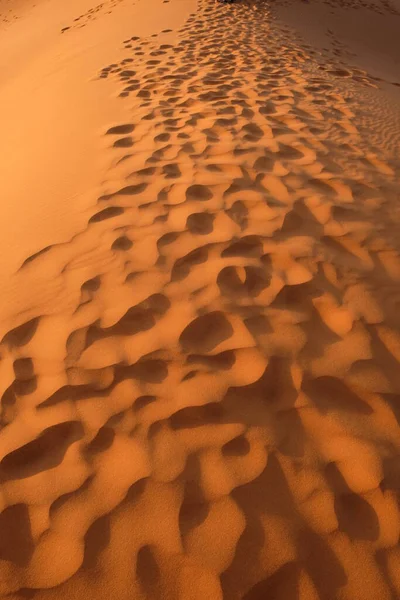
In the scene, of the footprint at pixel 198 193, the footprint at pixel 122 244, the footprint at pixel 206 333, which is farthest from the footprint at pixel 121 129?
the footprint at pixel 206 333

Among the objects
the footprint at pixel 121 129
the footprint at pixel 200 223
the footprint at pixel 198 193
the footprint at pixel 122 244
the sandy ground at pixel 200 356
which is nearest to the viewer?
the sandy ground at pixel 200 356

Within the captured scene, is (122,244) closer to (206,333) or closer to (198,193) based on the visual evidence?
(198,193)

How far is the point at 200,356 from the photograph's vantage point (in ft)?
6.88

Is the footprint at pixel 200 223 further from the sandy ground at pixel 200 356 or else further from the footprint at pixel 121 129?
the footprint at pixel 121 129

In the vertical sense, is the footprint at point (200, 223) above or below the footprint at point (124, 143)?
below

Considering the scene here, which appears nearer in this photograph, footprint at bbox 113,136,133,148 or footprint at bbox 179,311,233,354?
footprint at bbox 179,311,233,354

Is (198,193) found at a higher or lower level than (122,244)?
lower

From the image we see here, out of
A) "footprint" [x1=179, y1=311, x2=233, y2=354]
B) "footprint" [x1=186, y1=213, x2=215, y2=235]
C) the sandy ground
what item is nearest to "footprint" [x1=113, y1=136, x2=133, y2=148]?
the sandy ground

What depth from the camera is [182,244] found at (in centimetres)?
270

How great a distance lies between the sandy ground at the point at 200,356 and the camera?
60.9 inches

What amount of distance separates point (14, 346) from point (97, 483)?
0.85 meters

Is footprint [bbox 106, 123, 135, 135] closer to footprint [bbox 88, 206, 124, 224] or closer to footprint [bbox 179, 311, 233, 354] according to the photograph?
footprint [bbox 88, 206, 124, 224]

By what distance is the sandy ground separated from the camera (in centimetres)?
155

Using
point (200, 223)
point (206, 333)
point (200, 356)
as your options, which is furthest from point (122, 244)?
point (200, 356)
